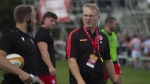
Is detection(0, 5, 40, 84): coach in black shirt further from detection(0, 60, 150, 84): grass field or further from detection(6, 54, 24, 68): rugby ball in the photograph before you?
detection(0, 60, 150, 84): grass field

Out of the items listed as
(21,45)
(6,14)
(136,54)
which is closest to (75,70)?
(21,45)

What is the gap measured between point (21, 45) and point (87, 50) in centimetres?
124

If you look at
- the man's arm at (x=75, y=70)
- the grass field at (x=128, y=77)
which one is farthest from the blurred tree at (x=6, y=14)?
the man's arm at (x=75, y=70)

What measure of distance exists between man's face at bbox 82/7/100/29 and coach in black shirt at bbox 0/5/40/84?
3.23ft

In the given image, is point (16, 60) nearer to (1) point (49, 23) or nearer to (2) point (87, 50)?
(2) point (87, 50)

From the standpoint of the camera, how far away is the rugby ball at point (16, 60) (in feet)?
21.3

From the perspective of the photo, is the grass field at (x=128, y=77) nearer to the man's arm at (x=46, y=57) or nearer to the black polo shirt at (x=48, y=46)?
the black polo shirt at (x=48, y=46)

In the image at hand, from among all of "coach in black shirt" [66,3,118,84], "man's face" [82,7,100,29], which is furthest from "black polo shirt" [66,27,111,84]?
"man's face" [82,7,100,29]

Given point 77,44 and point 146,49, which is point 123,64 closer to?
point 146,49

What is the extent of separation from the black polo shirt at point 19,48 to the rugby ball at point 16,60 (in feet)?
0.24

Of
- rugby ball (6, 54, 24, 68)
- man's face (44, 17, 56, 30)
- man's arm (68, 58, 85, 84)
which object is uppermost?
rugby ball (6, 54, 24, 68)

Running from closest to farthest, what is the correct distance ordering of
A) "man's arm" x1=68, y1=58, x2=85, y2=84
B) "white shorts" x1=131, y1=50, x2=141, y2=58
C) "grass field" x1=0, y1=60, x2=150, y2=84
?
"man's arm" x1=68, y1=58, x2=85, y2=84, "grass field" x1=0, y1=60, x2=150, y2=84, "white shorts" x1=131, y1=50, x2=141, y2=58

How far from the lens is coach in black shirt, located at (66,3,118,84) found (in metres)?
7.39

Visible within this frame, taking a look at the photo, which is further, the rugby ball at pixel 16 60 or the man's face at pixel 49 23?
the man's face at pixel 49 23
